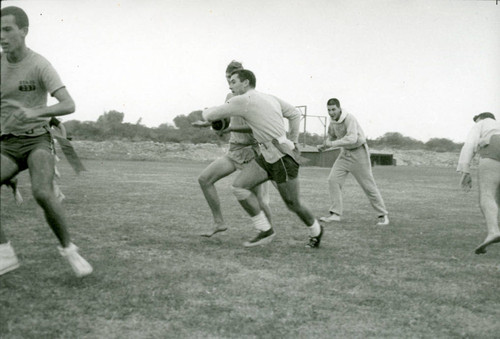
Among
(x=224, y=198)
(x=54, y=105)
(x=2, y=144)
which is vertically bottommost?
(x=224, y=198)

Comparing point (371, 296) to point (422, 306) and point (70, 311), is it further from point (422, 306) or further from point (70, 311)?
point (70, 311)

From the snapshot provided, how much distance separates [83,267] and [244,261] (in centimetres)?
175

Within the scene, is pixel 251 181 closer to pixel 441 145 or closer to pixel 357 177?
pixel 357 177

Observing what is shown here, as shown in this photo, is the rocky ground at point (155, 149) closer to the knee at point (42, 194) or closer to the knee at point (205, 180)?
the knee at point (205, 180)

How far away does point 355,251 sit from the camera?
646 centimetres

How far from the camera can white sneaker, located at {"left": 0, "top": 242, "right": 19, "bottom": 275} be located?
4.61 meters

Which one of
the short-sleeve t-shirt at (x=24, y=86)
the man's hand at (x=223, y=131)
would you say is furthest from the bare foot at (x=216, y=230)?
the short-sleeve t-shirt at (x=24, y=86)

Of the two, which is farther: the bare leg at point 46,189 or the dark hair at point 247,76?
the dark hair at point 247,76

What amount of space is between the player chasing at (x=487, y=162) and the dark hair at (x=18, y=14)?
4.86 m

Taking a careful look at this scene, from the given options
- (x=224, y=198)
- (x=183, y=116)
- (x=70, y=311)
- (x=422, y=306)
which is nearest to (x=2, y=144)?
(x=70, y=311)

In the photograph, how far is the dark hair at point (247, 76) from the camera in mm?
6457

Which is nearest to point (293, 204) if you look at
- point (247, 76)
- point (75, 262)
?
point (247, 76)

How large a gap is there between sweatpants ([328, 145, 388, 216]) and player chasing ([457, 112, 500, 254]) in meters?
2.70

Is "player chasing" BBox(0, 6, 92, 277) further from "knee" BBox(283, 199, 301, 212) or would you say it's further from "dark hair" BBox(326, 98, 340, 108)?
"dark hair" BBox(326, 98, 340, 108)
